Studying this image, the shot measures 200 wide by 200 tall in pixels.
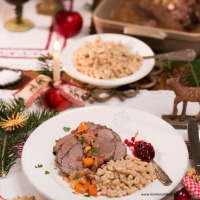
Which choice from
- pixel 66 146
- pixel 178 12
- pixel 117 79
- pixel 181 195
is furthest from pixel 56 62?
pixel 178 12

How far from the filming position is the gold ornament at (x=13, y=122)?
149 centimetres

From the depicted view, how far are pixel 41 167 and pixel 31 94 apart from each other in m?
0.40

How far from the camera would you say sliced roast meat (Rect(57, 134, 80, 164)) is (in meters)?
1.37

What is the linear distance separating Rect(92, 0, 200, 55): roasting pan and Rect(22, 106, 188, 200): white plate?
1.57 feet

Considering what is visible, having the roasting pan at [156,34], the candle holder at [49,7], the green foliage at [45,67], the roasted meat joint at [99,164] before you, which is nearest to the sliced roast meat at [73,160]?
the roasted meat joint at [99,164]

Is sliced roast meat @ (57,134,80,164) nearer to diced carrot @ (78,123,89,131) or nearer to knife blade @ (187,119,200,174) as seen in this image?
diced carrot @ (78,123,89,131)

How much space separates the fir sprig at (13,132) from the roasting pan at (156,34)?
52cm

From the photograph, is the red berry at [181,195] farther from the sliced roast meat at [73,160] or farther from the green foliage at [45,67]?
the green foliage at [45,67]

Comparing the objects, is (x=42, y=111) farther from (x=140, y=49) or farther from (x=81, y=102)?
(x=140, y=49)

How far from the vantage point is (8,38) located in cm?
212

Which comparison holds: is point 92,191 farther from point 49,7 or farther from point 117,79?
point 49,7

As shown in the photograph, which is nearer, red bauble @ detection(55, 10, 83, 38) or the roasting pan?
the roasting pan

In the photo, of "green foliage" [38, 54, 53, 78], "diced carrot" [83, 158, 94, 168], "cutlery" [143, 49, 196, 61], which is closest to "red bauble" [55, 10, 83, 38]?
"green foliage" [38, 54, 53, 78]

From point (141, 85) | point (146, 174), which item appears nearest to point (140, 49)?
point (141, 85)
